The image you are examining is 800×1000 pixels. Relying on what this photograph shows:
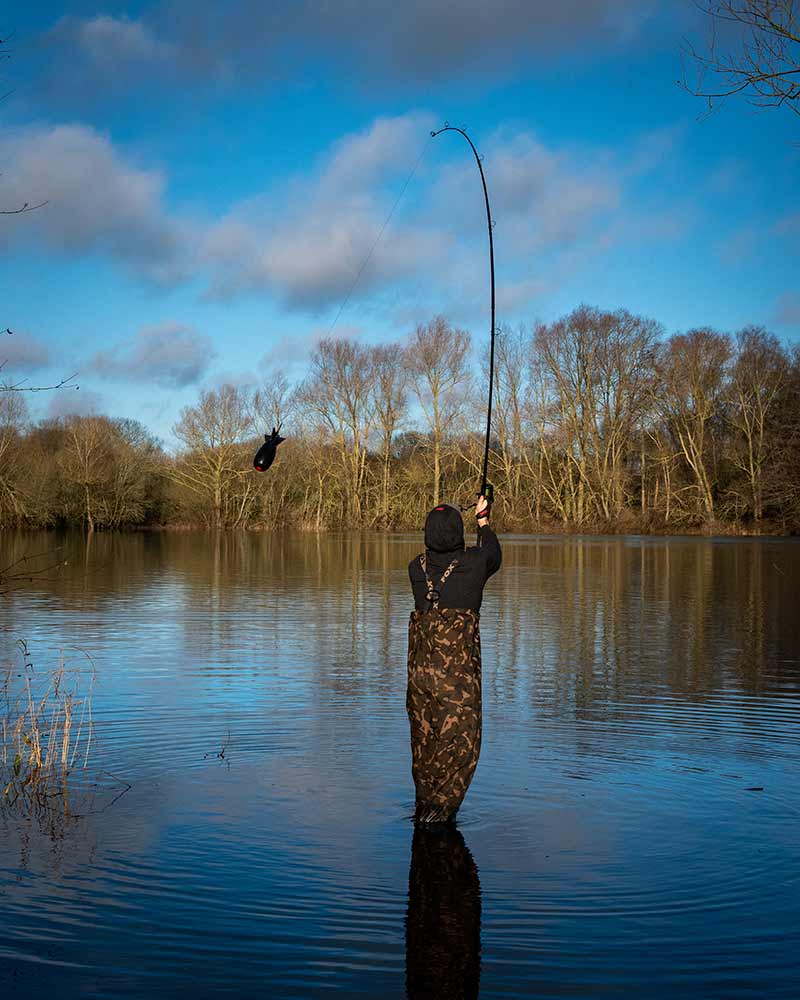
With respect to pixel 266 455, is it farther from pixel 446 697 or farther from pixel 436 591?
pixel 446 697

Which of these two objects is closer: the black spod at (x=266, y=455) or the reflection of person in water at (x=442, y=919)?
the reflection of person in water at (x=442, y=919)

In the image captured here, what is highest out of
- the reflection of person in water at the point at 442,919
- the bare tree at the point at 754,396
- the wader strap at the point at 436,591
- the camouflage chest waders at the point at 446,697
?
the bare tree at the point at 754,396

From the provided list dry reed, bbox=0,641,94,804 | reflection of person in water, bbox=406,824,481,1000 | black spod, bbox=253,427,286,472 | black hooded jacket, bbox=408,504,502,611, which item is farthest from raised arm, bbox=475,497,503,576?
dry reed, bbox=0,641,94,804

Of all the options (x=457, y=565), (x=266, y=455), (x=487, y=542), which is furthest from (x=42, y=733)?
(x=487, y=542)

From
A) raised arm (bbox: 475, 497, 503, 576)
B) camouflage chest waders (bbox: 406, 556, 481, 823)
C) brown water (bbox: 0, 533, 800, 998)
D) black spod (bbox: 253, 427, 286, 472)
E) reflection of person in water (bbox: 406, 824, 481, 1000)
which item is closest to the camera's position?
reflection of person in water (bbox: 406, 824, 481, 1000)

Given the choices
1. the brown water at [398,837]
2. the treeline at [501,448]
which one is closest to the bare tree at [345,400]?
the treeline at [501,448]

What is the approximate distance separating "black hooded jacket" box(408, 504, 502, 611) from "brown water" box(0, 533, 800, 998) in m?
1.64

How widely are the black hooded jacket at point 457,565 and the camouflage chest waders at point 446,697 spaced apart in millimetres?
40

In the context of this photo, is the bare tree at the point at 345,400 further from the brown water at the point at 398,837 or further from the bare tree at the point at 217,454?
the brown water at the point at 398,837

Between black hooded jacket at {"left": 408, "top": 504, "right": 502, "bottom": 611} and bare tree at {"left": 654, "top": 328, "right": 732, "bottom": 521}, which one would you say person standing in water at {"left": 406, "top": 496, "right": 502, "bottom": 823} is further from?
bare tree at {"left": 654, "top": 328, "right": 732, "bottom": 521}

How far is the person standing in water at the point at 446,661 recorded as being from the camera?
22.3ft

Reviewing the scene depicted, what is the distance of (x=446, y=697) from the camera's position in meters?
6.79

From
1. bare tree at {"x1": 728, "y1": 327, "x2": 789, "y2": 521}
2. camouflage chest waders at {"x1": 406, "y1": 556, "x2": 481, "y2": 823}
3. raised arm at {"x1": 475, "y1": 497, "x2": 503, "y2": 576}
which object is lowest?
camouflage chest waders at {"x1": 406, "y1": 556, "x2": 481, "y2": 823}

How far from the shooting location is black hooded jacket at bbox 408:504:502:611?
22.5 ft
